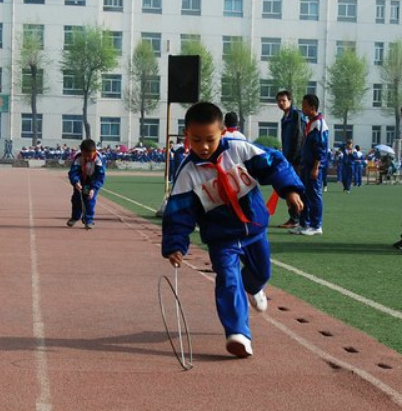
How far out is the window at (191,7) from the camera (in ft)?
262

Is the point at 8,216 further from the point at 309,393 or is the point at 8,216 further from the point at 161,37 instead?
the point at 161,37

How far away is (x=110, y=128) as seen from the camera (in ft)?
266

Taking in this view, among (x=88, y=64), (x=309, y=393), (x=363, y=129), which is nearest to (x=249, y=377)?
(x=309, y=393)

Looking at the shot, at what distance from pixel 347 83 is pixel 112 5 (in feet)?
60.8

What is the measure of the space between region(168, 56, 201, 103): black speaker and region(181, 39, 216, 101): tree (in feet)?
186

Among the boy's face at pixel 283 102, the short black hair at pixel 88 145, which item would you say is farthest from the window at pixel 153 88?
the boy's face at pixel 283 102

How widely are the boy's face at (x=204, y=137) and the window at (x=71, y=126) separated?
74.6 metres

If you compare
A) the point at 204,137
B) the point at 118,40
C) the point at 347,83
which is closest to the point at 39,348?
the point at 204,137

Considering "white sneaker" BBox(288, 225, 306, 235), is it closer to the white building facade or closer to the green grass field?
the green grass field

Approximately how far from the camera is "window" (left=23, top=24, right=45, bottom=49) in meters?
76.8

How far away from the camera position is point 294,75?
77.2m

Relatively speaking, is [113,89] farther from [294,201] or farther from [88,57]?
[294,201]

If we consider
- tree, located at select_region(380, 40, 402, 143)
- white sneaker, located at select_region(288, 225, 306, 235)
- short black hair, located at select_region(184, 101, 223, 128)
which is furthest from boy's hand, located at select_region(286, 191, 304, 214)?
tree, located at select_region(380, 40, 402, 143)

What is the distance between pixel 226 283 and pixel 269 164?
0.81m
